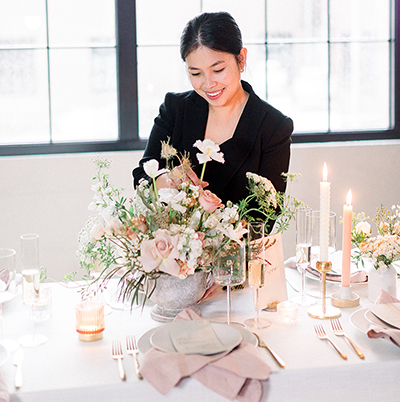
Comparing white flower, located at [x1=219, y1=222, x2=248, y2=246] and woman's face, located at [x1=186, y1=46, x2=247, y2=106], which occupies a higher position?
woman's face, located at [x1=186, y1=46, x2=247, y2=106]

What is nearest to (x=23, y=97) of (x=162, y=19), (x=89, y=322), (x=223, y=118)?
(x=162, y=19)

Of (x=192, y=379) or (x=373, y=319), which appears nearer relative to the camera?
(x=192, y=379)

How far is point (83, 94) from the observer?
315 centimetres

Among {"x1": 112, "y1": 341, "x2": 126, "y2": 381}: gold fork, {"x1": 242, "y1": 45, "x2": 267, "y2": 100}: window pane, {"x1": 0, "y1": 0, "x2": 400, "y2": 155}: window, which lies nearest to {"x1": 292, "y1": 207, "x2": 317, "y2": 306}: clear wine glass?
{"x1": 112, "y1": 341, "x2": 126, "y2": 381}: gold fork

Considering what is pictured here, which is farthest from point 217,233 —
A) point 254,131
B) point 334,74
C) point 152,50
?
point 334,74

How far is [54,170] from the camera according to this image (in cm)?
295

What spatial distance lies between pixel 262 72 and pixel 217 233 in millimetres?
2164

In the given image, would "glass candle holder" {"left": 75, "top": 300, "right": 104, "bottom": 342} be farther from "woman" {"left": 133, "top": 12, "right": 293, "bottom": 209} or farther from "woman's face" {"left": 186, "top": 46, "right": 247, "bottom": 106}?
"woman's face" {"left": 186, "top": 46, "right": 247, "bottom": 106}

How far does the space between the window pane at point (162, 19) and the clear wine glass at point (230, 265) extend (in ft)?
7.07

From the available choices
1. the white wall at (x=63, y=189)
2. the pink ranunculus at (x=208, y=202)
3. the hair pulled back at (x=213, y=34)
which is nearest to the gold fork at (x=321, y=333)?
the pink ranunculus at (x=208, y=202)

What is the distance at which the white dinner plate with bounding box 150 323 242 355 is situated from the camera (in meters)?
1.12

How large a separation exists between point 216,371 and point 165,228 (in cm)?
34

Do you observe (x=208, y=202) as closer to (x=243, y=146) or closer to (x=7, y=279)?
(x=7, y=279)

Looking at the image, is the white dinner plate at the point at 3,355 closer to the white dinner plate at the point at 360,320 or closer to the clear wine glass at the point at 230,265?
the clear wine glass at the point at 230,265
